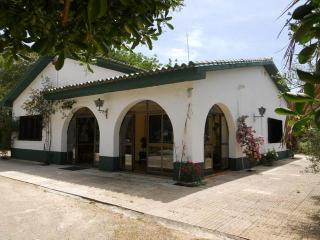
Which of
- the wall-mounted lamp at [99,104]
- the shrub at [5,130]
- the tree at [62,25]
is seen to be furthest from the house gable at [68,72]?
the tree at [62,25]

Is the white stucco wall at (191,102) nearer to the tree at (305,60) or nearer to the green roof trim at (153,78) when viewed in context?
the green roof trim at (153,78)

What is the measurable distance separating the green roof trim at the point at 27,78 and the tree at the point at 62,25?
14925 mm

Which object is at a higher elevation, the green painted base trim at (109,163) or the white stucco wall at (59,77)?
the white stucco wall at (59,77)

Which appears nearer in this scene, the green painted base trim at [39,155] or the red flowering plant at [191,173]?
the red flowering plant at [191,173]

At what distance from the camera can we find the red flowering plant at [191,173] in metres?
9.50

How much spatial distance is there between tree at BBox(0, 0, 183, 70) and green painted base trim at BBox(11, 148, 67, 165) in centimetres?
1251

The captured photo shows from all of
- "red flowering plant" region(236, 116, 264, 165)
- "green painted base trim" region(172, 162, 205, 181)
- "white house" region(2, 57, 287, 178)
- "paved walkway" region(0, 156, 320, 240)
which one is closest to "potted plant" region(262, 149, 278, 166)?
"white house" region(2, 57, 287, 178)

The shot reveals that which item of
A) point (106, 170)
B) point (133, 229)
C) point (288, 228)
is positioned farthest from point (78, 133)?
point (288, 228)

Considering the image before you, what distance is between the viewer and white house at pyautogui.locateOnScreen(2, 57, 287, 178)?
10.1m

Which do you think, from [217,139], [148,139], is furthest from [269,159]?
[148,139]

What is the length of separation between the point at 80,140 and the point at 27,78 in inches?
216

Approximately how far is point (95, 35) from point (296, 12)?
1.69m

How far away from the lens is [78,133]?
1506 centimetres

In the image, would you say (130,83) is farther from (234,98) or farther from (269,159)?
(269,159)
